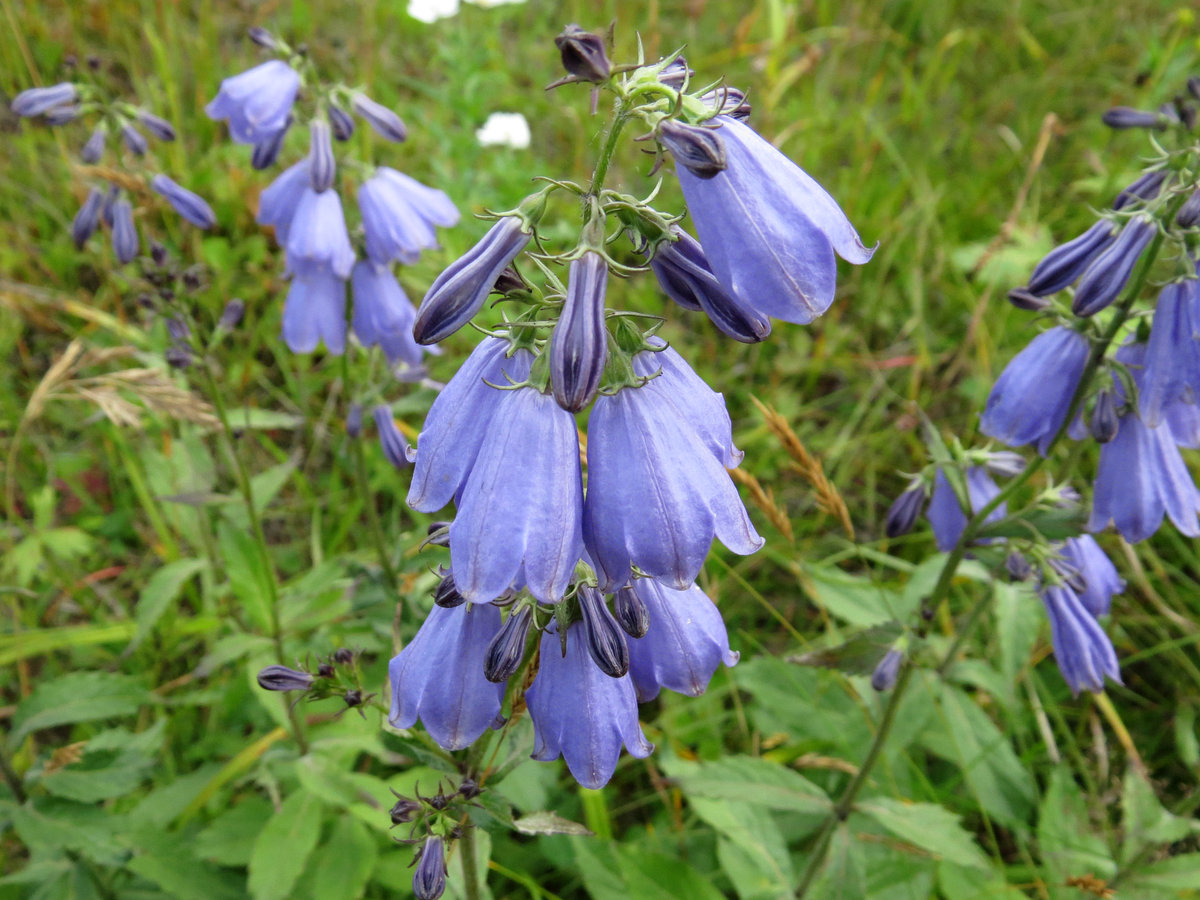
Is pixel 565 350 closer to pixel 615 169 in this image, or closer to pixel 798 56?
pixel 615 169

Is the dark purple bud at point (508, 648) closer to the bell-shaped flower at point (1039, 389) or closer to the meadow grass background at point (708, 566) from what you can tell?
the meadow grass background at point (708, 566)

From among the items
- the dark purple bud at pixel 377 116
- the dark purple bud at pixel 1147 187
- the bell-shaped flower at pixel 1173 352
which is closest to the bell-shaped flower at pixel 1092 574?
the bell-shaped flower at pixel 1173 352

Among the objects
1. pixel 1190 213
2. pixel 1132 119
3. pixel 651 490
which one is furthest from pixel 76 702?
pixel 1132 119

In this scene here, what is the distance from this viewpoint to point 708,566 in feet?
12.2

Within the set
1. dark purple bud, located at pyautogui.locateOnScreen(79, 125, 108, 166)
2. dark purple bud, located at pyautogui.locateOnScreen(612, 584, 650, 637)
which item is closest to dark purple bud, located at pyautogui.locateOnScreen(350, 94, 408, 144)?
dark purple bud, located at pyautogui.locateOnScreen(79, 125, 108, 166)

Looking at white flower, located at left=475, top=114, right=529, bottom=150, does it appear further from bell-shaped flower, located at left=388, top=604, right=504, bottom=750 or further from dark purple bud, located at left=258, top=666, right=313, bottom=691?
bell-shaped flower, located at left=388, top=604, right=504, bottom=750

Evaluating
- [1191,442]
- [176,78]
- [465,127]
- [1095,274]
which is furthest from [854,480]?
[176,78]

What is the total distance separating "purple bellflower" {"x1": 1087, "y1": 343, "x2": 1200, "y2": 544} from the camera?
2645 mm

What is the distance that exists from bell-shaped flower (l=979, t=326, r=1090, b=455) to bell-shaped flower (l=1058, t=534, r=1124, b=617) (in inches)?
18.7

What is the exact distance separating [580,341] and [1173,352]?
191 centimetres

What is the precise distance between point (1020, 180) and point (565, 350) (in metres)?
6.02

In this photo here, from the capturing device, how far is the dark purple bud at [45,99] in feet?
12.2

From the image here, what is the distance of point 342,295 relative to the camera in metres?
3.69

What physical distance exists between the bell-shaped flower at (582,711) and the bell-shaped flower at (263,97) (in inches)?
101
